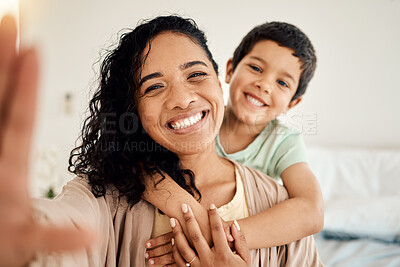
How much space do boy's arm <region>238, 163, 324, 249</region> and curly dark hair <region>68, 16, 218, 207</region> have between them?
213 mm

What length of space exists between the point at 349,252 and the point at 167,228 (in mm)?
1596

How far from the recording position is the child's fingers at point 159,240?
941 millimetres

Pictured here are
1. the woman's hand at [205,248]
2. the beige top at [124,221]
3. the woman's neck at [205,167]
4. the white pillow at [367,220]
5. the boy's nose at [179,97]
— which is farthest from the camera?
the white pillow at [367,220]

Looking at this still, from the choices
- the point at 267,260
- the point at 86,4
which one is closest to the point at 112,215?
the point at 267,260

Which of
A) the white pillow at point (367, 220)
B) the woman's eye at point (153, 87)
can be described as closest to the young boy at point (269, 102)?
the woman's eye at point (153, 87)

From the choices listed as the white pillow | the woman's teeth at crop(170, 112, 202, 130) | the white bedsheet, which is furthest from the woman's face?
the white pillow

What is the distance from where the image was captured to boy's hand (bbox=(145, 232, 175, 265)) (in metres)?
0.93

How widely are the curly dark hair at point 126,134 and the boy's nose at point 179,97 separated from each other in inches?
4.8

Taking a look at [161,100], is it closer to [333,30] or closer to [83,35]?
[333,30]

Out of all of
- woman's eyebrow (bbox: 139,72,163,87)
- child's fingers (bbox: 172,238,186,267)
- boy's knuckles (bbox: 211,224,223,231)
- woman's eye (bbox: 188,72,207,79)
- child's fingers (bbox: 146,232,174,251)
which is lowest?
child's fingers (bbox: 172,238,186,267)

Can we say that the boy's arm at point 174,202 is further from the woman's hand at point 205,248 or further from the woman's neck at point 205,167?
the woman's neck at point 205,167

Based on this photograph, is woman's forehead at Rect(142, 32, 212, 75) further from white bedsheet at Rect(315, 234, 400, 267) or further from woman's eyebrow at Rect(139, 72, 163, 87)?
white bedsheet at Rect(315, 234, 400, 267)

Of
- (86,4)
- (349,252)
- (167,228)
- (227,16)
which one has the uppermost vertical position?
(86,4)

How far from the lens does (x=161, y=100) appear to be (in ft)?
3.28
